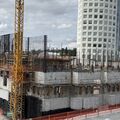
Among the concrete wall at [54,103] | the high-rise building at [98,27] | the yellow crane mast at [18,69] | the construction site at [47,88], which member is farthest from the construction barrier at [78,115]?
the high-rise building at [98,27]

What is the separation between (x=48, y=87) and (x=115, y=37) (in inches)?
2926

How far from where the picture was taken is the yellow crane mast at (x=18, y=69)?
46812mm

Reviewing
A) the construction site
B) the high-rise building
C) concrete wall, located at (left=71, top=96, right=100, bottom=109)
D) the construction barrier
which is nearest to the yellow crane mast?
the construction site

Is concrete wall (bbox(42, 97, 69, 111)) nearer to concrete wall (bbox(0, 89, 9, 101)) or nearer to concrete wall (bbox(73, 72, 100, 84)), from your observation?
concrete wall (bbox(73, 72, 100, 84))

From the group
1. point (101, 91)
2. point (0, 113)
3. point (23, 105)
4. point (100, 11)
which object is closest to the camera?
point (23, 105)

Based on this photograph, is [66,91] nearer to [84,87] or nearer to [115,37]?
[84,87]

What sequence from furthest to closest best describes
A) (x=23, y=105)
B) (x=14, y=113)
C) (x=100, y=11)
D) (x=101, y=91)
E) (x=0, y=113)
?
1. (x=100, y=11)
2. (x=101, y=91)
3. (x=0, y=113)
4. (x=23, y=105)
5. (x=14, y=113)

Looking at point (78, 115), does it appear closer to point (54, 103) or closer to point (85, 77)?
point (54, 103)

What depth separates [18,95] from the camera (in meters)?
48.5

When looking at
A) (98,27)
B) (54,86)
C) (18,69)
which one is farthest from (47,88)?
(98,27)

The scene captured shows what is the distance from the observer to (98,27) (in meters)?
117

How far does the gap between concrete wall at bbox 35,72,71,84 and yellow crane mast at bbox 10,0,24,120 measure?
321 cm

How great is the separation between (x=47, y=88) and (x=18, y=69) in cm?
597

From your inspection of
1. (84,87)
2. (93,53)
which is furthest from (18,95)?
(93,53)
